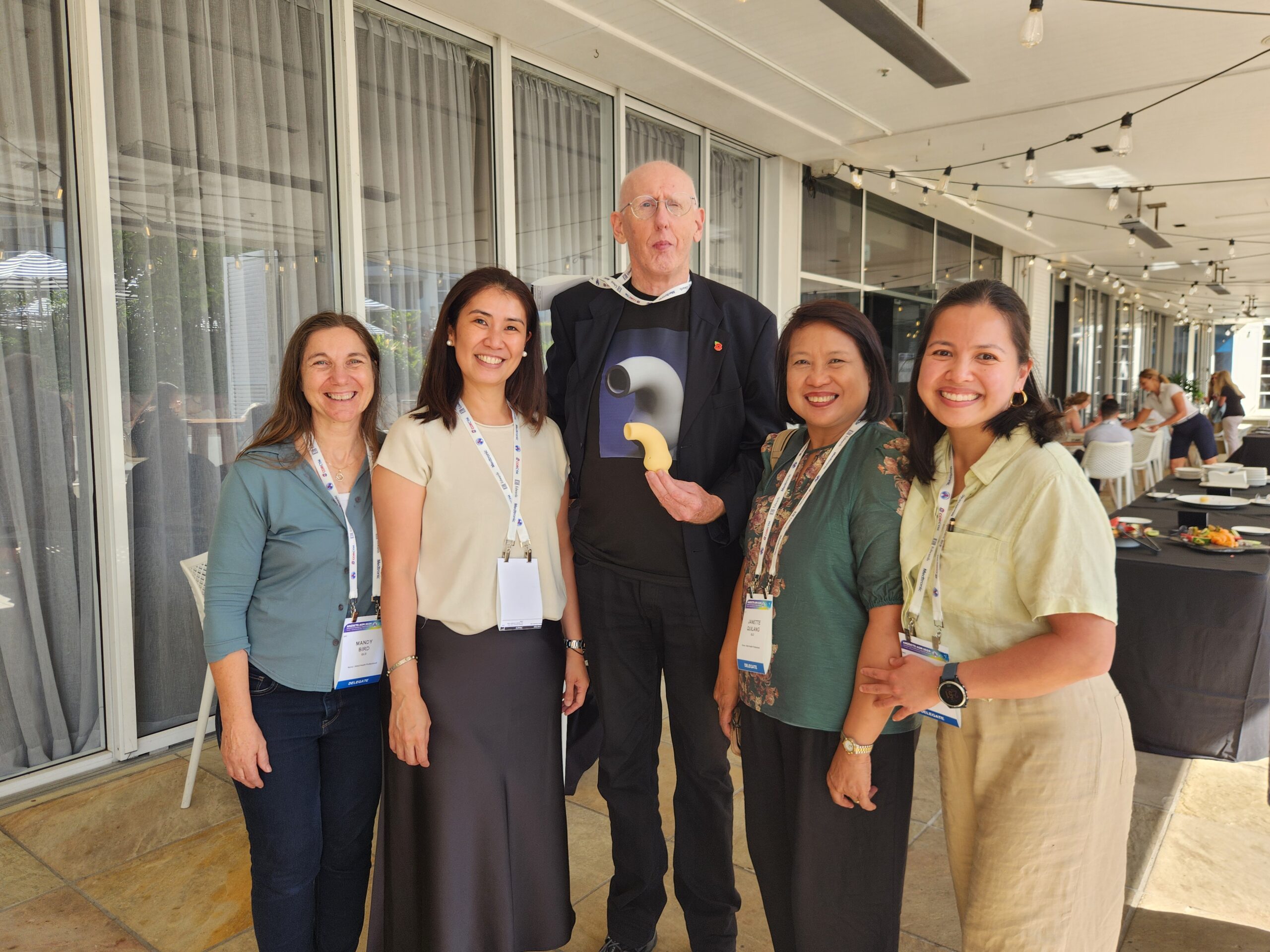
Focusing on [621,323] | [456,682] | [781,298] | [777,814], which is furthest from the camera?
[781,298]

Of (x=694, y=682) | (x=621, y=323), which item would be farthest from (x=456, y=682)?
(x=621, y=323)

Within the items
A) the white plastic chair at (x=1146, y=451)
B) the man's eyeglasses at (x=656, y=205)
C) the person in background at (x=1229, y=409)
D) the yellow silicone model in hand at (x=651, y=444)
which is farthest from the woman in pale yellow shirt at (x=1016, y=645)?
the person in background at (x=1229, y=409)

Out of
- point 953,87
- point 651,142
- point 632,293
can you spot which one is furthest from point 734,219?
point 632,293

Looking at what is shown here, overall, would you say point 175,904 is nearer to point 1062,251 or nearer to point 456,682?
point 456,682

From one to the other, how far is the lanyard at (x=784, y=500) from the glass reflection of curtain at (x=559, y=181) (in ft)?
11.2

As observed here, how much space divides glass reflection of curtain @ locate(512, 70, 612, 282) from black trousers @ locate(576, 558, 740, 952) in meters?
3.23

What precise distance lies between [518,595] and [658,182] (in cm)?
97

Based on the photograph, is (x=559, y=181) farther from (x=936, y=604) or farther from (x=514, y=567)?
(x=936, y=604)

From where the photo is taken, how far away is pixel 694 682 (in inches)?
73.4

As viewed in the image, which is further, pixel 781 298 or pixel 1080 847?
pixel 781 298

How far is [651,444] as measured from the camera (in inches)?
65.1

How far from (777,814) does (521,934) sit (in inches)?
26.7

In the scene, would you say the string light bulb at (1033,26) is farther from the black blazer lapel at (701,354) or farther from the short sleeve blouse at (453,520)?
the short sleeve blouse at (453,520)

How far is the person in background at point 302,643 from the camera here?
5.23ft
